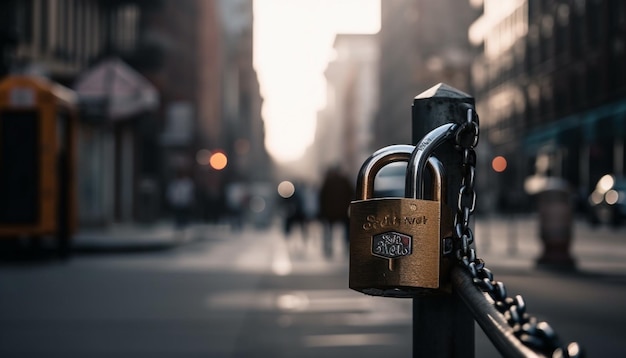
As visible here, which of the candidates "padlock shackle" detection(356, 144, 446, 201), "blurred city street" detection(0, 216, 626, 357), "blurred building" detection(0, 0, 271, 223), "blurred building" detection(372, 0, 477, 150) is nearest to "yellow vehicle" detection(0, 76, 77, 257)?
"blurred city street" detection(0, 216, 626, 357)

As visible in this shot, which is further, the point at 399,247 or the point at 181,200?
the point at 181,200

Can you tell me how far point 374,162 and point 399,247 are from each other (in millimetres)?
262

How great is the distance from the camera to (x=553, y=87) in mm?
56656

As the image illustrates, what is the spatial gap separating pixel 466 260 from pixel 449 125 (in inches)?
10.9

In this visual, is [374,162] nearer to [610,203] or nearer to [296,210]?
[296,210]

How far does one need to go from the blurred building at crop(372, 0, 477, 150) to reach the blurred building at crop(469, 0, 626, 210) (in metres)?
2.91

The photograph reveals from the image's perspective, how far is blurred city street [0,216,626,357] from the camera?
848 cm

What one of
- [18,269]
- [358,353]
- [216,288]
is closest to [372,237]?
[358,353]

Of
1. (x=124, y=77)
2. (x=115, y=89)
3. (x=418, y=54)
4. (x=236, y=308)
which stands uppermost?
(x=418, y=54)

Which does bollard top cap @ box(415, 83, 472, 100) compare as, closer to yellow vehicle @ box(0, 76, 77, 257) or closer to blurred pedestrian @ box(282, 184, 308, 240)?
yellow vehicle @ box(0, 76, 77, 257)

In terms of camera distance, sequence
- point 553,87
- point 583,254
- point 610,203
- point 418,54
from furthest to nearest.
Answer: point 418,54, point 553,87, point 610,203, point 583,254

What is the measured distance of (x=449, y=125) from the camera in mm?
2270

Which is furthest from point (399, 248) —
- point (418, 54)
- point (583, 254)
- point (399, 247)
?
point (418, 54)

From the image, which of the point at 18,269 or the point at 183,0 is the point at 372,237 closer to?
the point at 18,269
